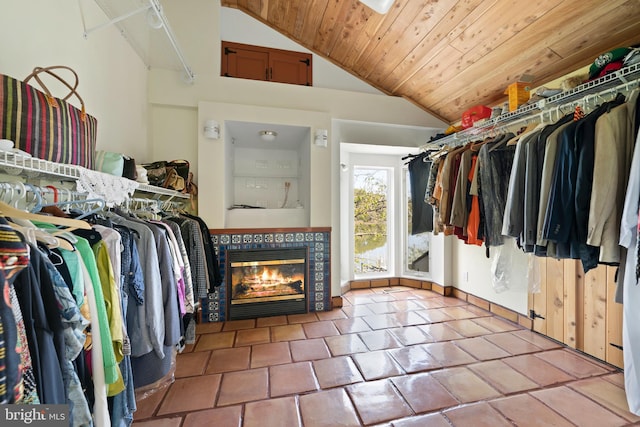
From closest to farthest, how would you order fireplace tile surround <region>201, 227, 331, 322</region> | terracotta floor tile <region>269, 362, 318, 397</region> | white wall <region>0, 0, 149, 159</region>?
white wall <region>0, 0, 149, 159</region>
terracotta floor tile <region>269, 362, 318, 397</region>
fireplace tile surround <region>201, 227, 331, 322</region>

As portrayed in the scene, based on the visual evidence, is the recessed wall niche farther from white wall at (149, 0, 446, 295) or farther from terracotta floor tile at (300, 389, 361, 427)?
terracotta floor tile at (300, 389, 361, 427)

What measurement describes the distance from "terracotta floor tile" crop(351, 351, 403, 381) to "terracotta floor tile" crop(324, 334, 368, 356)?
8 centimetres

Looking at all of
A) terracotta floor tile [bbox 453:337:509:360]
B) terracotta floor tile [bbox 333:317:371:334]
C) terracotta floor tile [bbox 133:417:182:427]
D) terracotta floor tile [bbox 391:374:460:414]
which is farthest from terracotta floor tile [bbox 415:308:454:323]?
terracotta floor tile [bbox 133:417:182:427]

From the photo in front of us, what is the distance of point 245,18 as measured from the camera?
2736 millimetres

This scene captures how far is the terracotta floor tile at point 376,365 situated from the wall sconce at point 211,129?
2.32 m

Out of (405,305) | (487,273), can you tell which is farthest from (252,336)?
(487,273)

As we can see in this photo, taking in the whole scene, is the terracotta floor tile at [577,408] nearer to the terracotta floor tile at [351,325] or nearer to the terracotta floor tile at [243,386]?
the terracotta floor tile at [351,325]

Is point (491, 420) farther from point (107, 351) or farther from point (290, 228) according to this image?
point (290, 228)

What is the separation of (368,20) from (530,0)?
1.19 meters

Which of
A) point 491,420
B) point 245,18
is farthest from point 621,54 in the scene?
point 245,18

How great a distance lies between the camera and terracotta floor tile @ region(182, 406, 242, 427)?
129 centimetres

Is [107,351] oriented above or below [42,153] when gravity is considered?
below

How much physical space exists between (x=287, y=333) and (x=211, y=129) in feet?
6.75

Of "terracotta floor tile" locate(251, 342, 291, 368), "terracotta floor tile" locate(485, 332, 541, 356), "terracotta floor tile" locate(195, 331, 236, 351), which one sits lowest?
"terracotta floor tile" locate(195, 331, 236, 351)
